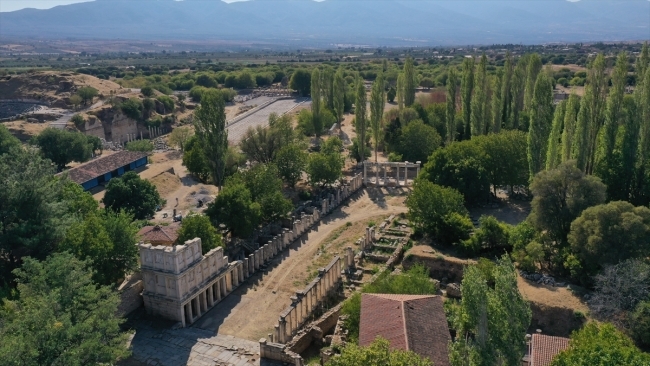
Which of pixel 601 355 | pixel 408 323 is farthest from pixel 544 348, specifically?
pixel 408 323

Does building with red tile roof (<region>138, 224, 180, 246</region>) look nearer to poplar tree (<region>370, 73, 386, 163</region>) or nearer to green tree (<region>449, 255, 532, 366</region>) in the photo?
green tree (<region>449, 255, 532, 366</region>)

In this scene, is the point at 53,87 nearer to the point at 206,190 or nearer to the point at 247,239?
the point at 206,190

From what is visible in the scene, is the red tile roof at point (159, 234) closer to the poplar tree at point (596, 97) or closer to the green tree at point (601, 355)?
the green tree at point (601, 355)

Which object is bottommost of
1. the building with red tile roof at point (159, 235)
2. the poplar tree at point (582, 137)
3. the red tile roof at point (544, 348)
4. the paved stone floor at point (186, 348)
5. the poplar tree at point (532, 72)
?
the paved stone floor at point (186, 348)

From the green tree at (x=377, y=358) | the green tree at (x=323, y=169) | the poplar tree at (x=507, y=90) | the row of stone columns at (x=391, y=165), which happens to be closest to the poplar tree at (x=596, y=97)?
the row of stone columns at (x=391, y=165)

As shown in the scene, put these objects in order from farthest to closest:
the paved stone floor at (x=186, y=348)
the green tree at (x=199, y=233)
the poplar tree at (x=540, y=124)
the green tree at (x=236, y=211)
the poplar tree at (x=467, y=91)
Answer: the poplar tree at (x=467, y=91)
the poplar tree at (x=540, y=124)
the green tree at (x=236, y=211)
the green tree at (x=199, y=233)
the paved stone floor at (x=186, y=348)

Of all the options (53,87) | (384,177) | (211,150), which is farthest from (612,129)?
(53,87)

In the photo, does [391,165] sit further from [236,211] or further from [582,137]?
[236,211]

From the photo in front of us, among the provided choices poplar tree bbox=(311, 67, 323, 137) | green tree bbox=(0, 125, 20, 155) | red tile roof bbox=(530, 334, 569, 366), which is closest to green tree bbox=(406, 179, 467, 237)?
red tile roof bbox=(530, 334, 569, 366)

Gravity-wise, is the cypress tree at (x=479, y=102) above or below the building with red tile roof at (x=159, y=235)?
above
